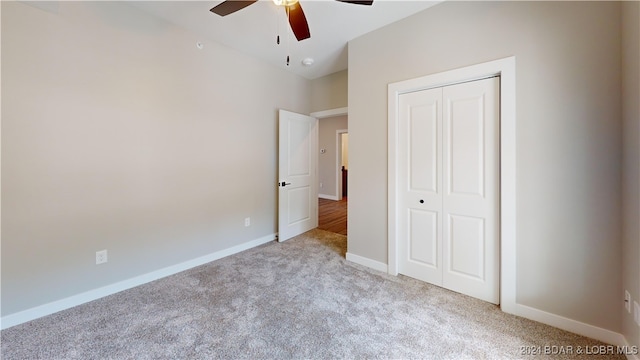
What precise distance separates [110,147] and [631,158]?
→ 387 centimetres

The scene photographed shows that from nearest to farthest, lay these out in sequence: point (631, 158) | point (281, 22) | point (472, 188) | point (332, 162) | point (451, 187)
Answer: point (631, 158), point (472, 188), point (451, 187), point (281, 22), point (332, 162)

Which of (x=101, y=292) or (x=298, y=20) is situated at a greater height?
(x=298, y=20)

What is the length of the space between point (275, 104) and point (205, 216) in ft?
6.28

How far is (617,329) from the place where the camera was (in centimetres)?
157

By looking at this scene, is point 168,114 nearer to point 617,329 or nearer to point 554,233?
point 554,233

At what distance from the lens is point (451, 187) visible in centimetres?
222

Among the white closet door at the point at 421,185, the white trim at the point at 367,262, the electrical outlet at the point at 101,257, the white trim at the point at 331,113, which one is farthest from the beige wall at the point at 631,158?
the electrical outlet at the point at 101,257

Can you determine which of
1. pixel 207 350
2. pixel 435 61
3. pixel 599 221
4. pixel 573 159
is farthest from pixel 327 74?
pixel 207 350

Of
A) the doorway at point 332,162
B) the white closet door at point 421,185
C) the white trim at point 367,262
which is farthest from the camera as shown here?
the doorway at point 332,162

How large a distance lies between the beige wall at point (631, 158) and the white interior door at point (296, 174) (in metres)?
3.22

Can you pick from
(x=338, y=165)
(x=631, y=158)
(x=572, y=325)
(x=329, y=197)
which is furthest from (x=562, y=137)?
(x=329, y=197)

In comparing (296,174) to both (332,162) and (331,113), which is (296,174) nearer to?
(331,113)

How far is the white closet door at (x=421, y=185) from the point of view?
2.30 meters

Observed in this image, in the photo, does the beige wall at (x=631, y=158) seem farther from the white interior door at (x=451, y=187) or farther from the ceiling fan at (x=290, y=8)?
the ceiling fan at (x=290, y=8)
